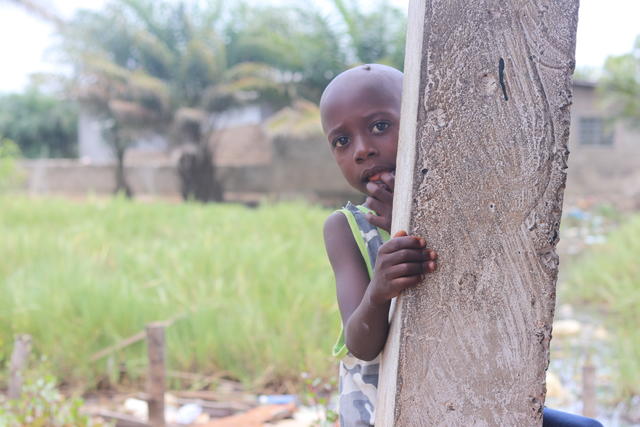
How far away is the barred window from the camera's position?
1437 centimetres

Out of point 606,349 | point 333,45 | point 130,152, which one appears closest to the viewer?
point 606,349

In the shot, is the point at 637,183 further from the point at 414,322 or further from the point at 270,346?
the point at 414,322

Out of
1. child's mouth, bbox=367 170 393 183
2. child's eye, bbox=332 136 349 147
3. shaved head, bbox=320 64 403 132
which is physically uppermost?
shaved head, bbox=320 64 403 132

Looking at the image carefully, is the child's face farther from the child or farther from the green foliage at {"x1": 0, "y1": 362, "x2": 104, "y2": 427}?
the green foliage at {"x1": 0, "y1": 362, "x2": 104, "y2": 427}

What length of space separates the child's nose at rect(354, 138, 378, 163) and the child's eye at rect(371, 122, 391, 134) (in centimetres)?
3

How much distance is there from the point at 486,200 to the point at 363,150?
29 centimetres

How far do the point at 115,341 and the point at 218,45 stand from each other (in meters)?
10.7

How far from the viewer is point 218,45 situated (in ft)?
43.7

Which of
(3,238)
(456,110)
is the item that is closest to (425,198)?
(456,110)

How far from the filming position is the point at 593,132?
47.4 ft

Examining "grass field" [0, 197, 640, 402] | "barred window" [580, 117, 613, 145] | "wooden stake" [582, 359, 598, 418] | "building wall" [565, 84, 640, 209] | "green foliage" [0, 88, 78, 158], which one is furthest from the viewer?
Result: "green foliage" [0, 88, 78, 158]

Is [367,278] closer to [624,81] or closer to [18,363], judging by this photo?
[18,363]

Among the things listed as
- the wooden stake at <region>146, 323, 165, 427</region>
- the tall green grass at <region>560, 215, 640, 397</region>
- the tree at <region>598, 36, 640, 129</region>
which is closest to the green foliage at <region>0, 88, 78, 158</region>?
the tree at <region>598, 36, 640, 129</region>

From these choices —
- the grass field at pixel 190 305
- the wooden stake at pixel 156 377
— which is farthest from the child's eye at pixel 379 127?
the grass field at pixel 190 305
